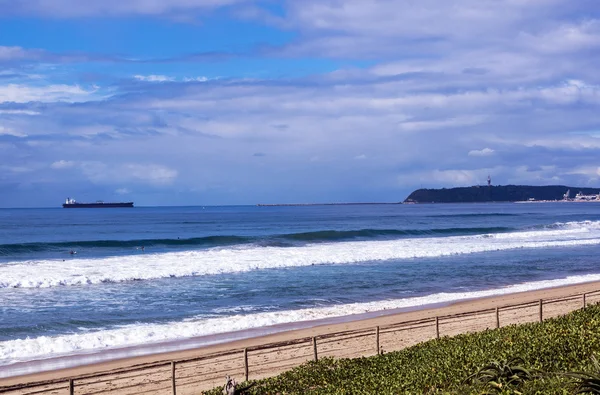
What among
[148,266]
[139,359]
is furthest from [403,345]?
[148,266]

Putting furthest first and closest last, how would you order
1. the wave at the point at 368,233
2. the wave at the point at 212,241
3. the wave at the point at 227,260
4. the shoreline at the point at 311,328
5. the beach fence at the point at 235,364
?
the wave at the point at 368,233, the wave at the point at 212,241, the wave at the point at 227,260, the shoreline at the point at 311,328, the beach fence at the point at 235,364

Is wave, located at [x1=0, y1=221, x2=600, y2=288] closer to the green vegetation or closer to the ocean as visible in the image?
the ocean

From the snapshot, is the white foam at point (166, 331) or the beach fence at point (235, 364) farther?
the white foam at point (166, 331)

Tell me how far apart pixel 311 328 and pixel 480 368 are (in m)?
12.5

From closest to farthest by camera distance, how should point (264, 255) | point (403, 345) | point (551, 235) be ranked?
point (403, 345) < point (264, 255) < point (551, 235)

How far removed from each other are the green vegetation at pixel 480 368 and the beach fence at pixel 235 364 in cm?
208

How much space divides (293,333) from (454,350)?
28.5ft

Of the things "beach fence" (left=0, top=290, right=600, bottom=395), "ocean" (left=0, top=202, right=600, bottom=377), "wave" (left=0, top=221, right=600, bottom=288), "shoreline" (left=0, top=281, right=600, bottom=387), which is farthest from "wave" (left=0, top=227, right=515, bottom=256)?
"beach fence" (left=0, top=290, right=600, bottom=395)

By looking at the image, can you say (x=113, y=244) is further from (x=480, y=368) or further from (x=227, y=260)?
(x=480, y=368)

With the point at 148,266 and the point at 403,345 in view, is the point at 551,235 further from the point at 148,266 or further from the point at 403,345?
the point at 403,345

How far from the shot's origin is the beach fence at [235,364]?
1373 centimetres

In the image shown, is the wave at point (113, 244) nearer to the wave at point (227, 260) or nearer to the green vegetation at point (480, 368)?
the wave at point (227, 260)

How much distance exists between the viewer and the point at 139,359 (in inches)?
685

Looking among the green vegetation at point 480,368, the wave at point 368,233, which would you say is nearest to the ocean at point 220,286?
the green vegetation at point 480,368
